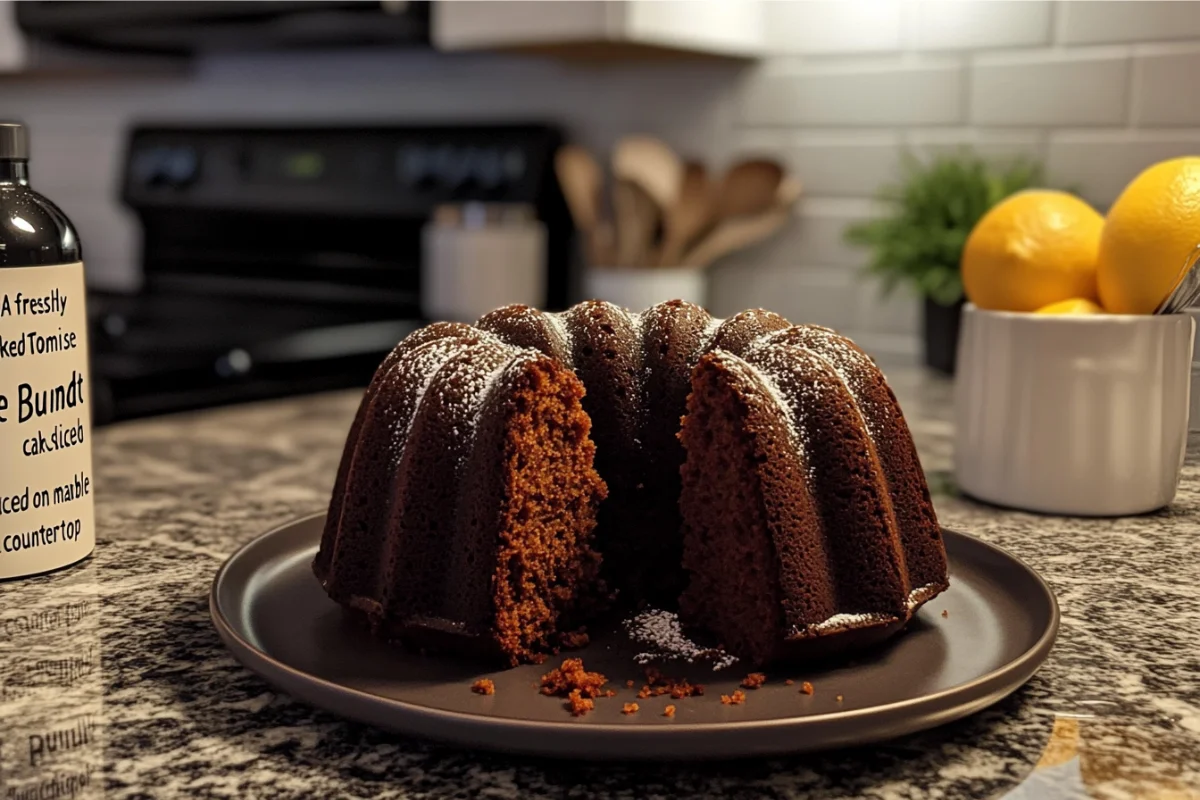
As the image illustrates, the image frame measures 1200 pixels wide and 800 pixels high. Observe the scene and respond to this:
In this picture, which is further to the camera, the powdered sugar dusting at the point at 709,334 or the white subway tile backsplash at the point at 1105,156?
the white subway tile backsplash at the point at 1105,156

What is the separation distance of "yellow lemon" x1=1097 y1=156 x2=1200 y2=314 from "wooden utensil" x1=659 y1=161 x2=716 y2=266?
1.04m

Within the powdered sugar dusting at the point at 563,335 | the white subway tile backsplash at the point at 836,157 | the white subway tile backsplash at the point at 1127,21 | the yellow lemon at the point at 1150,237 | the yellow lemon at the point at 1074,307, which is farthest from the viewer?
the white subway tile backsplash at the point at 836,157

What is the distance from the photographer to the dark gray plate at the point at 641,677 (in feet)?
1.91

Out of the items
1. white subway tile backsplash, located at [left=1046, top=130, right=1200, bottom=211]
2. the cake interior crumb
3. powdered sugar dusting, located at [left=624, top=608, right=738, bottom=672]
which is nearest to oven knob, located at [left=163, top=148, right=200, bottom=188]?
white subway tile backsplash, located at [left=1046, top=130, right=1200, bottom=211]

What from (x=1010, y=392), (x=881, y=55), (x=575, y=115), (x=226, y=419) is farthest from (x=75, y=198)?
(x=1010, y=392)

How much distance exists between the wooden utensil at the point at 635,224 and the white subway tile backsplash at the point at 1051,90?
0.57m

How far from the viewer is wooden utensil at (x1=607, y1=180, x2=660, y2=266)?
2117mm

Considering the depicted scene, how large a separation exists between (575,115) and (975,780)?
73.5 inches

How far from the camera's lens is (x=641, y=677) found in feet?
2.41

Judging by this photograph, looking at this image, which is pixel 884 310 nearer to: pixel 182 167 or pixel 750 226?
pixel 750 226

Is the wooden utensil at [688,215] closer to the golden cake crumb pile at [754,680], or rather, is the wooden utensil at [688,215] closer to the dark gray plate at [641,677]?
the dark gray plate at [641,677]

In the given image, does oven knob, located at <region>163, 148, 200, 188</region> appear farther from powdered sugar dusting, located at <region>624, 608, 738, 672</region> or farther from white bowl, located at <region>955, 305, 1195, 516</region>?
powdered sugar dusting, located at <region>624, 608, 738, 672</region>

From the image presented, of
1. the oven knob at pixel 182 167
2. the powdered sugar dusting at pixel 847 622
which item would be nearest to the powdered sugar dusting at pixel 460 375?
the powdered sugar dusting at pixel 847 622

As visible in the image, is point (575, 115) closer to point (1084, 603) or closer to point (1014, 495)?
point (1014, 495)
